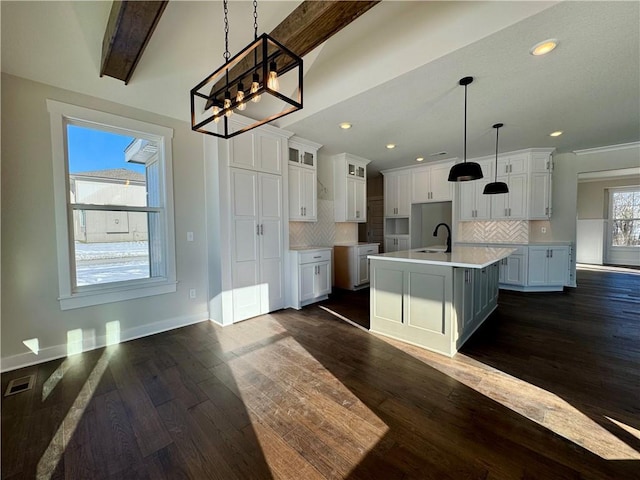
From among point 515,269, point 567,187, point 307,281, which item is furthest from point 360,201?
point 567,187

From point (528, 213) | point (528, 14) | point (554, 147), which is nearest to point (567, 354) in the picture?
point (528, 14)

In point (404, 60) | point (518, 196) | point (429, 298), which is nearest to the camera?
point (404, 60)

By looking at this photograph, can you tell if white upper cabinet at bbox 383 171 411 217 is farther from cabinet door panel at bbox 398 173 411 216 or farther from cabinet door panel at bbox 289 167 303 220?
cabinet door panel at bbox 289 167 303 220

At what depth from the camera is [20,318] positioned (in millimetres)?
2465

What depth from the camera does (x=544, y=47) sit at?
7.11 feet

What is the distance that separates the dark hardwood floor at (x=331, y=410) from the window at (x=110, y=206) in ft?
2.36

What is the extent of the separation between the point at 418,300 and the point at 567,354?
4.85 ft

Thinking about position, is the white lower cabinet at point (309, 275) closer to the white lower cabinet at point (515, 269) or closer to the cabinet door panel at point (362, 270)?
the cabinet door panel at point (362, 270)

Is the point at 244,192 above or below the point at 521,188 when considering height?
below

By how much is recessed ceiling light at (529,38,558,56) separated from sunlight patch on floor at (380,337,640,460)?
107 inches

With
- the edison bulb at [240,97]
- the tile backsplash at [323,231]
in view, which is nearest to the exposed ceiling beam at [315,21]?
the edison bulb at [240,97]

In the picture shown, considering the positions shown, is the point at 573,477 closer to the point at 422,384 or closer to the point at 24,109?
the point at 422,384

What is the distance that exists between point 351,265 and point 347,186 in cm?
160

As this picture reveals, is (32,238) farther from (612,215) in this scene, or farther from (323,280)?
(612,215)
